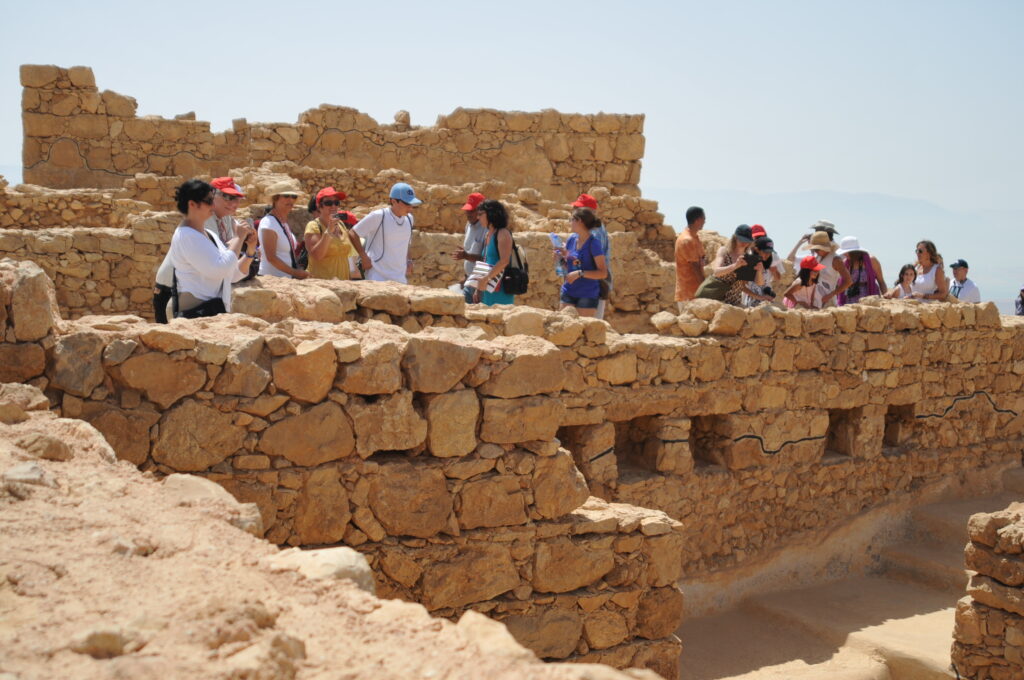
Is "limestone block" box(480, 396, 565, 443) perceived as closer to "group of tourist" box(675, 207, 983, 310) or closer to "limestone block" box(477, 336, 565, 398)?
"limestone block" box(477, 336, 565, 398)

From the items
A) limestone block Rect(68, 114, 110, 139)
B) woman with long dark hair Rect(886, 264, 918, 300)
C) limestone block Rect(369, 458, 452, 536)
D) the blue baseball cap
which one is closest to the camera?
limestone block Rect(369, 458, 452, 536)

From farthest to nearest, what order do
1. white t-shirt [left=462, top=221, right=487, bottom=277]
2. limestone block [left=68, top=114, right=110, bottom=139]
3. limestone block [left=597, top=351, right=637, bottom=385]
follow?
limestone block [left=68, top=114, right=110, bottom=139], white t-shirt [left=462, top=221, right=487, bottom=277], limestone block [left=597, top=351, right=637, bottom=385]

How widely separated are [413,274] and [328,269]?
331cm

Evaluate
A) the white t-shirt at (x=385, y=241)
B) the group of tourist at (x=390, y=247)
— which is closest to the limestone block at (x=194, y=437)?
the group of tourist at (x=390, y=247)

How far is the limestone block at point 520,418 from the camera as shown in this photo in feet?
16.4

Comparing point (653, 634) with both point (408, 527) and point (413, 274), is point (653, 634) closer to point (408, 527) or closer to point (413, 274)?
Answer: point (408, 527)

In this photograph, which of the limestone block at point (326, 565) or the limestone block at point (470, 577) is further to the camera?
the limestone block at point (470, 577)

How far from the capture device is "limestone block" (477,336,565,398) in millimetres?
4992

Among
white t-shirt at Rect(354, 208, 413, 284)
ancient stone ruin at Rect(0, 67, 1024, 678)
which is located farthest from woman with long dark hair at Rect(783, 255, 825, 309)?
white t-shirt at Rect(354, 208, 413, 284)

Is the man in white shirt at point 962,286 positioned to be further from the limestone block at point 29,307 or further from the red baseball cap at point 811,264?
the limestone block at point 29,307

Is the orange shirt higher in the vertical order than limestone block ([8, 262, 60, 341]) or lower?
higher

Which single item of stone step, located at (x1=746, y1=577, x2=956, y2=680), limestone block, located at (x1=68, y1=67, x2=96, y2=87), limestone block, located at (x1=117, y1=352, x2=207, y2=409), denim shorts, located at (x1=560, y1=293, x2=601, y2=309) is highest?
limestone block, located at (x1=68, y1=67, x2=96, y2=87)

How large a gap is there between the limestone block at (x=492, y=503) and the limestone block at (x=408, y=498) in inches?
4.6

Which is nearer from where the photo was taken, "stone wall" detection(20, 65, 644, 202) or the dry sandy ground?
the dry sandy ground
